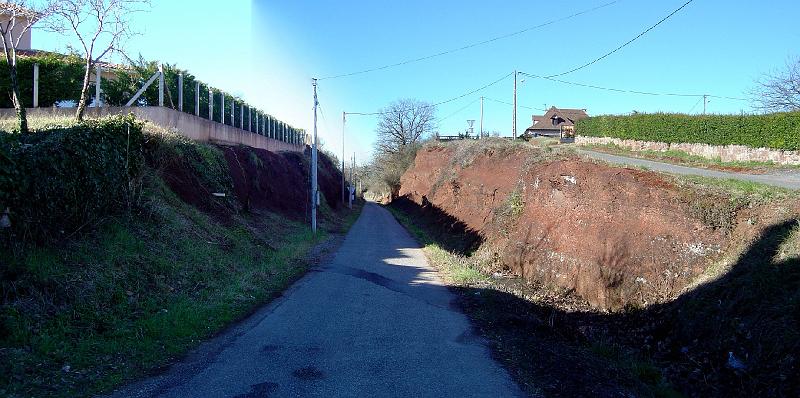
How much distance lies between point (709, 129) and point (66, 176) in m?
26.9

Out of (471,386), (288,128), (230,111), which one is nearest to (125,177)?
(471,386)

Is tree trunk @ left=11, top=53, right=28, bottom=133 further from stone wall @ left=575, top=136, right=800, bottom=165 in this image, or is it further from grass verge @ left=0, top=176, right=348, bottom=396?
stone wall @ left=575, top=136, right=800, bottom=165

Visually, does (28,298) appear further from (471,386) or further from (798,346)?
(798,346)

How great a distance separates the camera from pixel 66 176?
8914 millimetres

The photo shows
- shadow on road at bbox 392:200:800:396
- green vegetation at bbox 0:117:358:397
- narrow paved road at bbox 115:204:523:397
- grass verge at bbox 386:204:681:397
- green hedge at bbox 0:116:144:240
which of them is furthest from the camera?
green hedge at bbox 0:116:144:240

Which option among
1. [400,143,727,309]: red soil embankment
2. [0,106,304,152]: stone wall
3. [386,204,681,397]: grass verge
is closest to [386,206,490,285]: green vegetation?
[386,204,681,397]: grass verge

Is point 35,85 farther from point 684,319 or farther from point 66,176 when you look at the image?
point 684,319

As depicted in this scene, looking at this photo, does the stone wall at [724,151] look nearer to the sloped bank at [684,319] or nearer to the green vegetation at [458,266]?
the sloped bank at [684,319]

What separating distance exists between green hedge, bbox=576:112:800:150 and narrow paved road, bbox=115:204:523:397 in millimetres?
18722

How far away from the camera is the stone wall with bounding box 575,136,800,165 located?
2266 centimetres

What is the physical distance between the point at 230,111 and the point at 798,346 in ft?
85.9

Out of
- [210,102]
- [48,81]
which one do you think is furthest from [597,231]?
[48,81]

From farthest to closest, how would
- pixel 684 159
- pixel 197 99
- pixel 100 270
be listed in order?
pixel 684 159 < pixel 197 99 < pixel 100 270

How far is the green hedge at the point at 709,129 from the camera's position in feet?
74.3
